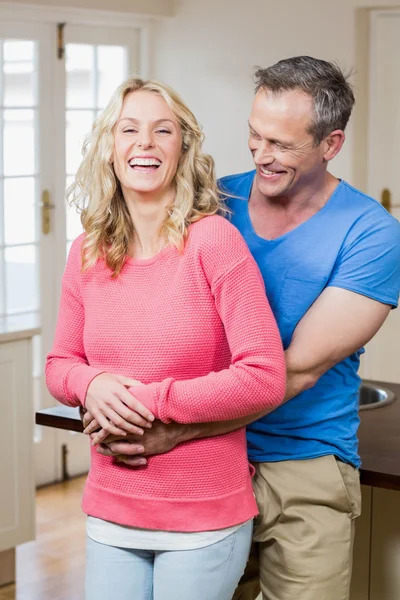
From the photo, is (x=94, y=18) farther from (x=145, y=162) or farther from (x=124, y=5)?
(x=145, y=162)

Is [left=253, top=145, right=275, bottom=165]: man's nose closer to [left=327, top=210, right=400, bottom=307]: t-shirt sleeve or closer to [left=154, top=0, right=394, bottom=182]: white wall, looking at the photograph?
[left=327, top=210, right=400, bottom=307]: t-shirt sleeve

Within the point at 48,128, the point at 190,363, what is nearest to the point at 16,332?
the point at 48,128

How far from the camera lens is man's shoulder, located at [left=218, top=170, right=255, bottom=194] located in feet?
7.34

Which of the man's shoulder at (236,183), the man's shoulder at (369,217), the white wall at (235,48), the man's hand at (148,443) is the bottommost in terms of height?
the man's hand at (148,443)

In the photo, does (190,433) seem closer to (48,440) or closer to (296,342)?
(296,342)

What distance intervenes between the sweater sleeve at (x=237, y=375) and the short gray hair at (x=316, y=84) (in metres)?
0.42

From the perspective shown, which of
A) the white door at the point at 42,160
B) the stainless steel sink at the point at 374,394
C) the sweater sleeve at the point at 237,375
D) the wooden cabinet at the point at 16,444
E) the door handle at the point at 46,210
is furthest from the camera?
the door handle at the point at 46,210

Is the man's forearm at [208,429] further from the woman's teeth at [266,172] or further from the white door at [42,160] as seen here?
the white door at [42,160]

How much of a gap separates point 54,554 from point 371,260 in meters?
2.62

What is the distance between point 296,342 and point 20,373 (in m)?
2.02

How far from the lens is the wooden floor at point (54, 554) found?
3822 mm

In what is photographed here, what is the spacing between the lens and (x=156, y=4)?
17.3 feet

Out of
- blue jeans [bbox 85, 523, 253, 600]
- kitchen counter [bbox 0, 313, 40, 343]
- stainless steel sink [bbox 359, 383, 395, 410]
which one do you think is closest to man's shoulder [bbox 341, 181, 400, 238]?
blue jeans [bbox 85, 523, 253, 600]

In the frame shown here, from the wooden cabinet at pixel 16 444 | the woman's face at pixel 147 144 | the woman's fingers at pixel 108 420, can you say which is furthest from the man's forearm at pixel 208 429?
the wooden cabinet at pixel 16 444
